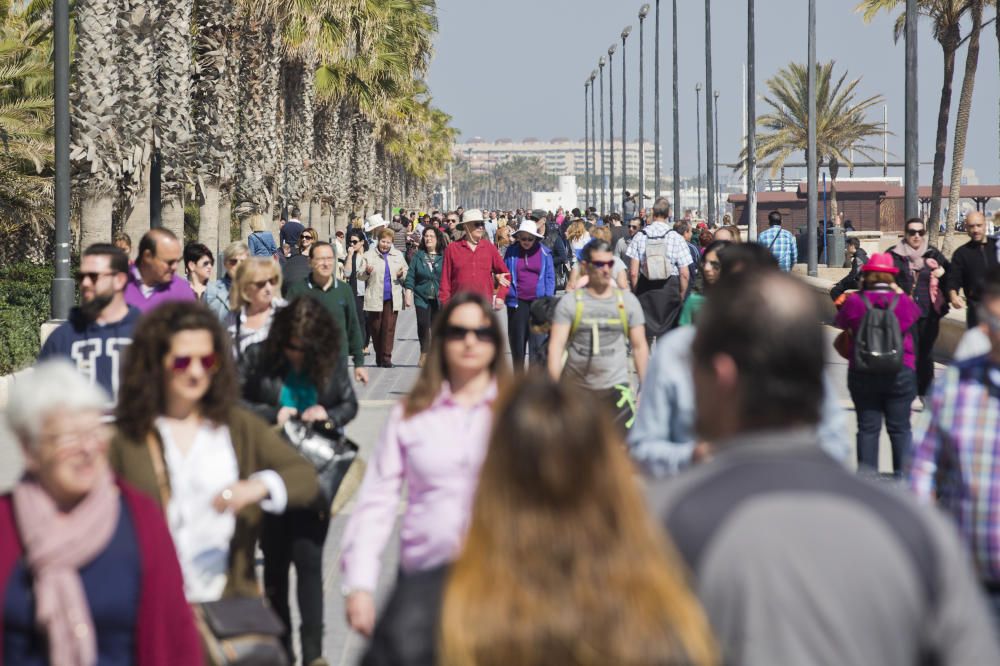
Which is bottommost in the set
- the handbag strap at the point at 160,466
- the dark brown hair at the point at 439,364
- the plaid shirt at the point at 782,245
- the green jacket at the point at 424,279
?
the handbag strap at the point at 160,466

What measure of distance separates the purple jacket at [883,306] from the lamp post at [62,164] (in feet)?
26.2

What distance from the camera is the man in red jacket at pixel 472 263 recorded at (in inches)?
606

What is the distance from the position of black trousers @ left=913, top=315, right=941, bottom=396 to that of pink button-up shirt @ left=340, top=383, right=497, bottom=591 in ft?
29.2

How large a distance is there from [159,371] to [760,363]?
2.37m

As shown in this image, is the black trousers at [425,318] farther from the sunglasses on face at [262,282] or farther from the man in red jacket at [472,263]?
the sunglasses on face at [262,282]

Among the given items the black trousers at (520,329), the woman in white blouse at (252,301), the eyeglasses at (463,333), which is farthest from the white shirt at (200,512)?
the black trousers at (520,329)

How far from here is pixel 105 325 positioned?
20.6 ft

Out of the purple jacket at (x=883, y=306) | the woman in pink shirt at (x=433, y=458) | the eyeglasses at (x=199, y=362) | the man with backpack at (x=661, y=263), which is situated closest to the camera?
the woman in pink shirt at (x=433, y=458)

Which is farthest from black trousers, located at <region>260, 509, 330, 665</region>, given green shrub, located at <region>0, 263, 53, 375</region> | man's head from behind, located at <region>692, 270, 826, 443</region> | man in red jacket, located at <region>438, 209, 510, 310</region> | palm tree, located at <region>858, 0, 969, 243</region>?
palm tree, located at <region>858, 0, 969, 243</region>

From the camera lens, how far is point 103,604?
3.34 m

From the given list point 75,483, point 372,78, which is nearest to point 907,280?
point 75,483

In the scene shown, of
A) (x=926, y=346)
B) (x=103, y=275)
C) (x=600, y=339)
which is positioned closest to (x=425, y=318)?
(x=926, y=346)

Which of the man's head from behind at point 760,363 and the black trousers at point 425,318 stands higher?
the black trousers at point 425,318

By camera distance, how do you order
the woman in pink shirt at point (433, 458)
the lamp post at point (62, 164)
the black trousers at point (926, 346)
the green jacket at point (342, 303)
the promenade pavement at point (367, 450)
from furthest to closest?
the lamp post at point (62, 164), the black trousers at point (926, 346), the green jacket at point (342, 303), the promenade pavement at point (367, 450), the woman in pink shirt at point (433, 458)
